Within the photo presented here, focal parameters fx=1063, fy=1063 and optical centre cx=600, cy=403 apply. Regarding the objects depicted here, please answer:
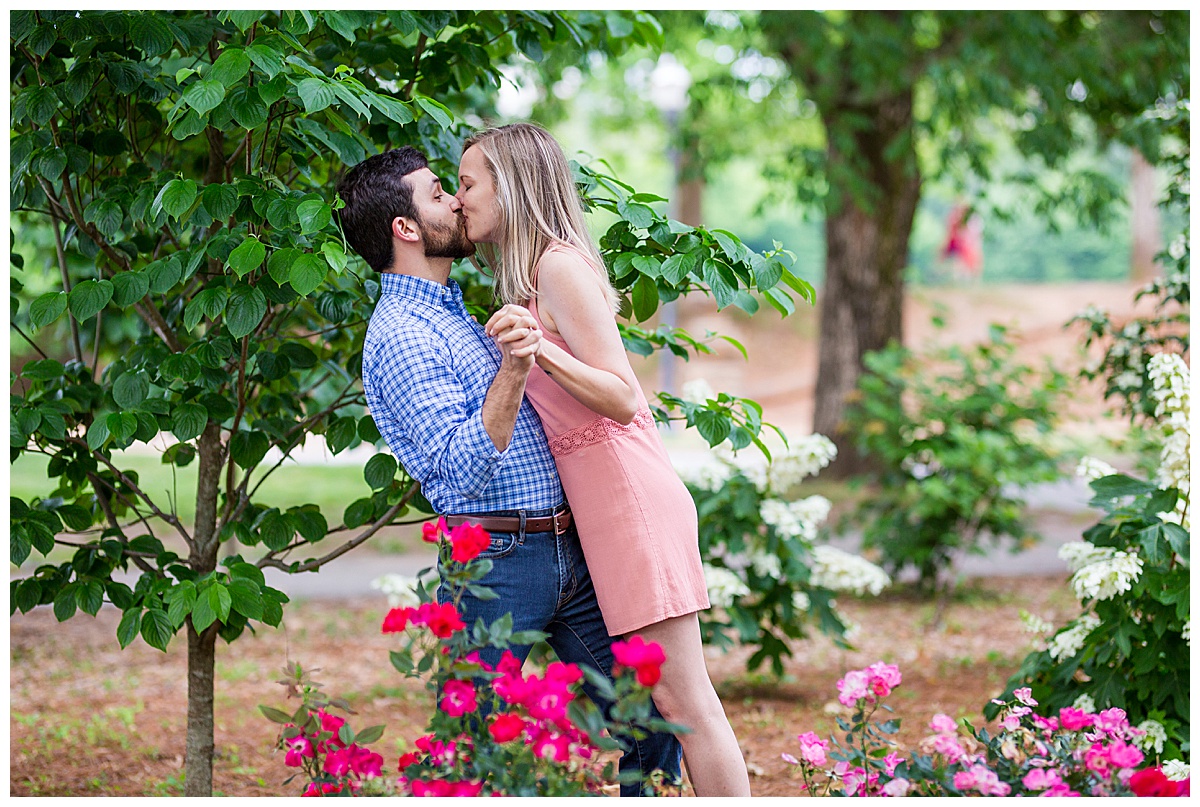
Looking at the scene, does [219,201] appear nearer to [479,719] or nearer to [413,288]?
[413,288]

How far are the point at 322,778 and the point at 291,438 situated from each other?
118cm

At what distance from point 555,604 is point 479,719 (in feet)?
1.45

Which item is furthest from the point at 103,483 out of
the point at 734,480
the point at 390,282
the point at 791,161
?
the point at 791,161

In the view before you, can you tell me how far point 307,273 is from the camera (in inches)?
87.4

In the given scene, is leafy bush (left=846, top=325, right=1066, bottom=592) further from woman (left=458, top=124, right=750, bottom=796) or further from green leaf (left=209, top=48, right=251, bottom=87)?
green leaf (left=209, top=48, right=251, bottom=87)

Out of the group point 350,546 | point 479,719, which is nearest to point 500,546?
point 479,719

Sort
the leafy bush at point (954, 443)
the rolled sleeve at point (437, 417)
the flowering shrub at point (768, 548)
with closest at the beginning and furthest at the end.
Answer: the rolled sleeve at point (437, 417) → the flowering shrub at point (768, 548) → the leafy bush at point (954, 443)

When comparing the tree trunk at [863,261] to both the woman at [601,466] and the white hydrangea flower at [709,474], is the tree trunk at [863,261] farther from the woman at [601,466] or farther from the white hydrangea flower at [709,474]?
the woman at [601,466]

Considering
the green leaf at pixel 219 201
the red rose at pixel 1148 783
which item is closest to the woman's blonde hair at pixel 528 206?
the green leaf at pixel 219 201

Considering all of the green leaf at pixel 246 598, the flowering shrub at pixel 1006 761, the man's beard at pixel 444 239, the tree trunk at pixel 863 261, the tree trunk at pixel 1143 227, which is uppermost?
the tree trunk at pixel 1143 227

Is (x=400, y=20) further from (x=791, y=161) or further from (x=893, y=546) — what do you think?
(x=791, y=161)

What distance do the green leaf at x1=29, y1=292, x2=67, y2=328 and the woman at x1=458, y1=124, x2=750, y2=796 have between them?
38.3 inches

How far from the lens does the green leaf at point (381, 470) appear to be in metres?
2.76

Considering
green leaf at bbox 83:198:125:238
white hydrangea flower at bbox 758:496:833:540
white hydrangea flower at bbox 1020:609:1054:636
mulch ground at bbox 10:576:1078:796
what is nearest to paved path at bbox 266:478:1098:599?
mulch ground at bbox 10:576:1078:796
